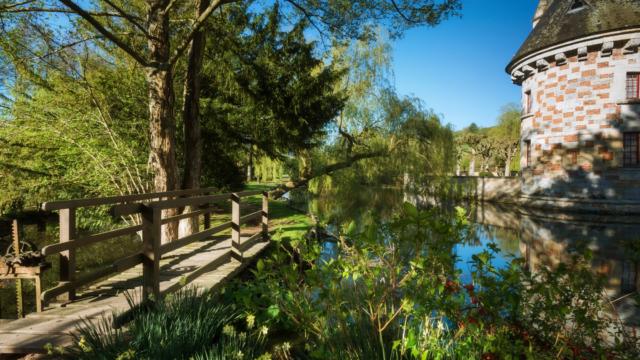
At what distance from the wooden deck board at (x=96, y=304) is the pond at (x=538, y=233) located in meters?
1.78

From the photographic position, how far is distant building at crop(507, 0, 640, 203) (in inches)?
660

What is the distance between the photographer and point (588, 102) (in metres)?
17.5

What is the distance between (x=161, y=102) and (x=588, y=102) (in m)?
19.8

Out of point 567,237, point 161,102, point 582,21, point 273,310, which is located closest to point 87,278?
point 273,310

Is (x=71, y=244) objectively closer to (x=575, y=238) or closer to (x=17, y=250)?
(x=17, y=250)

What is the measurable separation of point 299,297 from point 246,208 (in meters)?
13.8

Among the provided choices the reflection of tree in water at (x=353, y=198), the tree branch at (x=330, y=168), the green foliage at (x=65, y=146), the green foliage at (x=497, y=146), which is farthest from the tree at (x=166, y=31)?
the green foliage at (x=497, y=146)

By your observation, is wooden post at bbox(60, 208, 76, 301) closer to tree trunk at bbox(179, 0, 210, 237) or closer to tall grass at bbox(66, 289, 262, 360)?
tall grass at bbox(66, 289, 262, 360)

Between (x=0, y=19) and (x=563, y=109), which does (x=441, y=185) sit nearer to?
(x=563, y=109)

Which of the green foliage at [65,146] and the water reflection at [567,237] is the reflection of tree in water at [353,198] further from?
the green foliage at [65,146]

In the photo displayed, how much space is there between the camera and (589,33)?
1681cm

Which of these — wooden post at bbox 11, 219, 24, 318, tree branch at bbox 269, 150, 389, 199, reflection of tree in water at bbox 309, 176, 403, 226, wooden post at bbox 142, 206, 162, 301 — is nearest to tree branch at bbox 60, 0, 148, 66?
wooden post at bbox 11, 219, 24, 318

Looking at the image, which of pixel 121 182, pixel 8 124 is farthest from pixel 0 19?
pixel 121 182

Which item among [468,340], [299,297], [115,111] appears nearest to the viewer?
[468,340]
